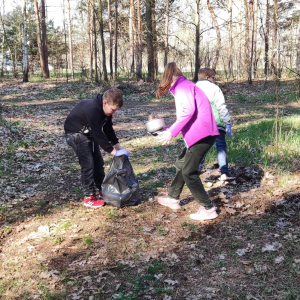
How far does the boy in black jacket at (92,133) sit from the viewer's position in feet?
13.3

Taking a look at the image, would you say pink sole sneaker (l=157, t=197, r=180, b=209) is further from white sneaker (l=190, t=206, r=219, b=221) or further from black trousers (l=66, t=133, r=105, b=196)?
black trousers (l=66, t=133, r=105, b=196)

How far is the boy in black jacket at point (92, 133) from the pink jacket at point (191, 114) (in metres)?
0.84

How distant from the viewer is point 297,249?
11.0ft

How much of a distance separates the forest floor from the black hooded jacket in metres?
1.11

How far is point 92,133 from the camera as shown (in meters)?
4.12

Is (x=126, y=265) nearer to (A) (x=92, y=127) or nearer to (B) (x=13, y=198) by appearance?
(A) (x=92, y=127)

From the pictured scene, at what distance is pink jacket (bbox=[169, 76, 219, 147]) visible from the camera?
353 cm

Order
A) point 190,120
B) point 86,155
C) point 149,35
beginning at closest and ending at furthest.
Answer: point 190,120 → point 86,155 → point 149,35

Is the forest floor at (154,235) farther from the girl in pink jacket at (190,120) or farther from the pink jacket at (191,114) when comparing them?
the pink jacket at (191,114)

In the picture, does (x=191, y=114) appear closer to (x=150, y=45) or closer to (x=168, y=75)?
(x=168, y=75)

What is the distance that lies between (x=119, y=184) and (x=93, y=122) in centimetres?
99

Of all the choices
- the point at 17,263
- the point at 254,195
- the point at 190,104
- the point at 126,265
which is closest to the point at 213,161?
the point at 254,195

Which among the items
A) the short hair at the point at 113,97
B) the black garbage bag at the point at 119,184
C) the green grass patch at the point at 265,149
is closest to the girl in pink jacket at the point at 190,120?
the short hair at the point at 113,97

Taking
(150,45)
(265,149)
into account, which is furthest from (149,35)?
(265,149)
